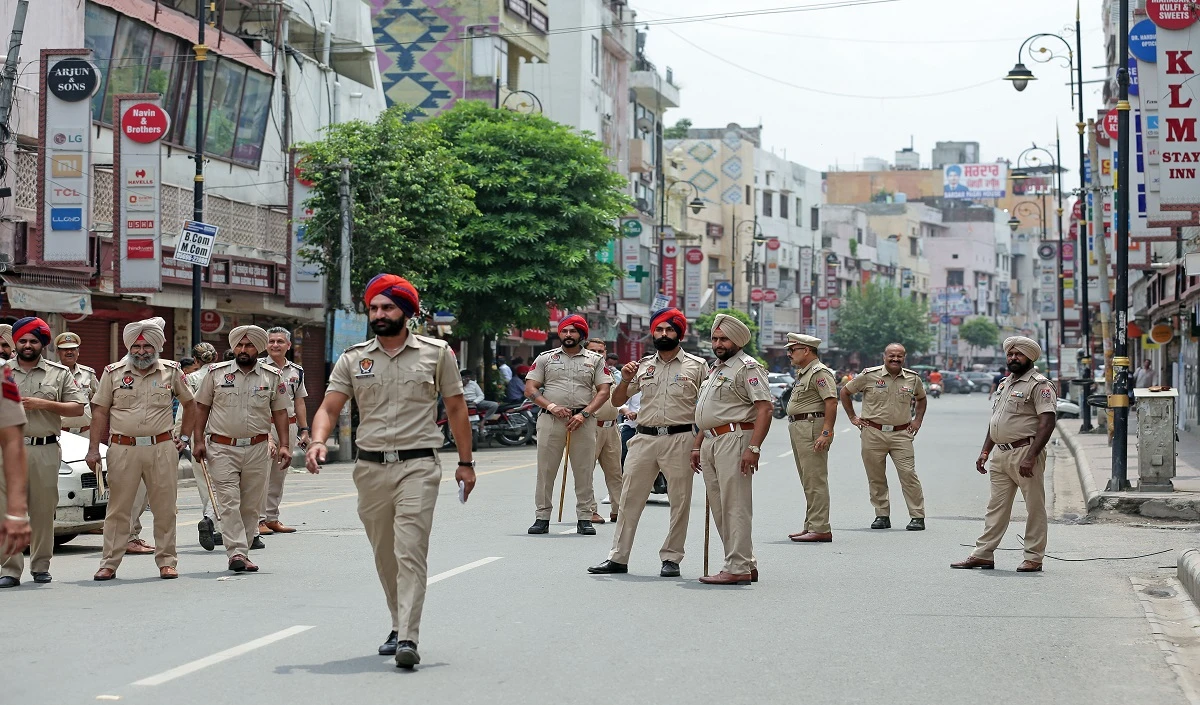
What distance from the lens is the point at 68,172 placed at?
2530 centimetres

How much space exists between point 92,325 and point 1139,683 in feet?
80.9

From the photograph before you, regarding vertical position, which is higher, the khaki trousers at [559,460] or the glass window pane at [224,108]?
the glass window pane at [224,108]

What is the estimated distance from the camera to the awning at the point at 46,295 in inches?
958

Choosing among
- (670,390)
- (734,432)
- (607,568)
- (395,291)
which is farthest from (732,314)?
(395,291)

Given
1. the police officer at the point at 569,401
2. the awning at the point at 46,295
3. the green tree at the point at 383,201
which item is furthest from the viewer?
the green tree at the point at 383,201

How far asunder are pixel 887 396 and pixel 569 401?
3.05 m

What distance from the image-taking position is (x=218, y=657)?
786 cm

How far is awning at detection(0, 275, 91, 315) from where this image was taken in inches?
958

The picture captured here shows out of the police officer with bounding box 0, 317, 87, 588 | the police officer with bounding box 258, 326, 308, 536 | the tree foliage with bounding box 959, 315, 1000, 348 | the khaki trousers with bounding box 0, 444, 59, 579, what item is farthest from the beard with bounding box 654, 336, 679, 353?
the tree foliage with bounding box 959, 315, 1000, 348

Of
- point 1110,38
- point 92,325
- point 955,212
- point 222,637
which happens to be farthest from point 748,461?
point 955,212

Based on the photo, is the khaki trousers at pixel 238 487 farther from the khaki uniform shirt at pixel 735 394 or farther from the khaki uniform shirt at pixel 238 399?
the khaki uniform shirt at pixel 735 394

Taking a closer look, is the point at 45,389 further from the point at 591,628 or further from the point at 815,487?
the point at 815,487

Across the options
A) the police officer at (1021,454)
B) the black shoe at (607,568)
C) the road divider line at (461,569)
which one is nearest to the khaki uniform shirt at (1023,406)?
the police officer at (1021,454)

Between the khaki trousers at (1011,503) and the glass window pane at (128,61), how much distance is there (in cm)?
2135
